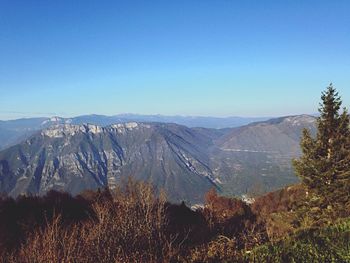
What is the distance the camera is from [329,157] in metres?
29.9

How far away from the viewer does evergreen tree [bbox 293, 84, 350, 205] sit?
2888cm

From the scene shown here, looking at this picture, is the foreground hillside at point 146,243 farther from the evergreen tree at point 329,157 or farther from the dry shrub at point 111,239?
the evergreen tree at point 329,157

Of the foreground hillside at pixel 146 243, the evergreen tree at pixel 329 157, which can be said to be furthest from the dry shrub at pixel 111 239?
the evergreen tree at pixel 329 157

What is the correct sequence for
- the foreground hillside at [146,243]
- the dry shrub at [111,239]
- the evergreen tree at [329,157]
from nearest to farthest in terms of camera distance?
the dry shrub at [111,239] < the foreground hillside at [146,243] < the evergreen tree at [329,157]

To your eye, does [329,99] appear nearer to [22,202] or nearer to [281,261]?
[281,261]

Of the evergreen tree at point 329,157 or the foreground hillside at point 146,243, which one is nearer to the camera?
the foreground hillside at point 146,243

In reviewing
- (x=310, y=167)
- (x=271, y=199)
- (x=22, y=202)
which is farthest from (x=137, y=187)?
(x=271, y=199)

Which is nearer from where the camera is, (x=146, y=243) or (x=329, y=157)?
(x=146, y=243)

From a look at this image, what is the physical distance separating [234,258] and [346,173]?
2198 centimetres

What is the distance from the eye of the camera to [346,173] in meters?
28.3

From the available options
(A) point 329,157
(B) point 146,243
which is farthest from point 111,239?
(A) point 329,157

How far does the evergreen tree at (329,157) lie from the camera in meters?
28.9

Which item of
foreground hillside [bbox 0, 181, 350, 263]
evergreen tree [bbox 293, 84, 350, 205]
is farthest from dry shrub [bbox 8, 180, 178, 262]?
evergreen tree [bbox 293, 84, 350, 205]

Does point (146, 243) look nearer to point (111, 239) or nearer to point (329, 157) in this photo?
point (111, 239)
